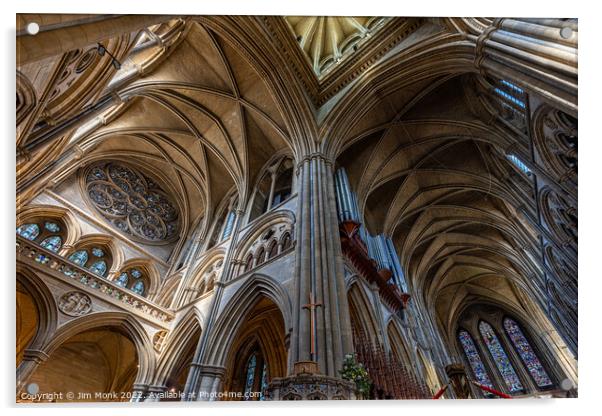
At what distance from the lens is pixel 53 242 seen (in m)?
A: 11.3

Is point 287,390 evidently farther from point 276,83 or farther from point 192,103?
point 192,103

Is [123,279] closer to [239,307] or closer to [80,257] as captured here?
[80,257]

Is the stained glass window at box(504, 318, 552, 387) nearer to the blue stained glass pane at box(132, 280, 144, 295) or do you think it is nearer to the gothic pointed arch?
the gothic pointed arch

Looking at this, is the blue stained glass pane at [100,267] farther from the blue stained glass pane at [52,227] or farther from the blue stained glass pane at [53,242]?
the blue stained glass pane at [52,227]

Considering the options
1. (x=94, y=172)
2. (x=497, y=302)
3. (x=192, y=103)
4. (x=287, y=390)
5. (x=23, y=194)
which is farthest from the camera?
(x=497, y=302)

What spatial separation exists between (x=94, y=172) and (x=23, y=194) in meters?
4.94

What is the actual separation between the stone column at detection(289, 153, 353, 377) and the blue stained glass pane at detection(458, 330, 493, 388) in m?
14.5

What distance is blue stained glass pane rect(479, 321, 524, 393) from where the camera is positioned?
16086 millimetres

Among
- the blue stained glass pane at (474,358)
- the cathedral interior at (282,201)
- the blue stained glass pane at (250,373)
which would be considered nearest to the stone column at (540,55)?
the cathedral interior at (282,201)

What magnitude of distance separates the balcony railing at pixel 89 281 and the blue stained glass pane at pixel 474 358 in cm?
1545

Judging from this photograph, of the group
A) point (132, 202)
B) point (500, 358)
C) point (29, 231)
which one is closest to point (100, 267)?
point (29, 231)

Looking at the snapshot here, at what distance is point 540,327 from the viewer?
15516 mm

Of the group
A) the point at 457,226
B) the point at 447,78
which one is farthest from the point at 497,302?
the point at 447,78

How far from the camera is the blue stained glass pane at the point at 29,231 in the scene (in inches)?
420
